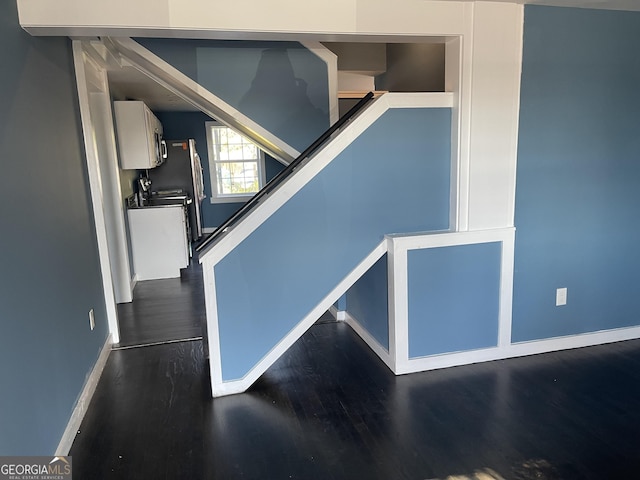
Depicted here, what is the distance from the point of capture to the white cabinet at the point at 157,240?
5.38 metres

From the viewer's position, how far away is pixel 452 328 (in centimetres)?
301

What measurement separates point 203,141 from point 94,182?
203 inches

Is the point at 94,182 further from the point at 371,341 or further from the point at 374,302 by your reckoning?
Result: the point at 371,341

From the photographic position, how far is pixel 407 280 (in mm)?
2883

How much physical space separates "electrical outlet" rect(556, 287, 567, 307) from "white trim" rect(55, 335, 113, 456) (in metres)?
3.11

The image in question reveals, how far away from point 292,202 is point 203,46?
1.59 m

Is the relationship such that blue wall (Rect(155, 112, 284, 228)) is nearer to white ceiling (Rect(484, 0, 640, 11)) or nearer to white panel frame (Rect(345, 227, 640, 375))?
white panel frame (Rect(345, 227, 640, 375))

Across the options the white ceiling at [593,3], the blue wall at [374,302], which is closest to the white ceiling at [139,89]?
the blue wall at [374,302]

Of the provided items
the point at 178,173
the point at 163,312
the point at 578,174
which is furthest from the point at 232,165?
the point at 578,174

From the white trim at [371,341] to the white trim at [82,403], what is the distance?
1.87 metres

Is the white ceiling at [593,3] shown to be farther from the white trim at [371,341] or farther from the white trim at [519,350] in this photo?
the white trim at [371,341]

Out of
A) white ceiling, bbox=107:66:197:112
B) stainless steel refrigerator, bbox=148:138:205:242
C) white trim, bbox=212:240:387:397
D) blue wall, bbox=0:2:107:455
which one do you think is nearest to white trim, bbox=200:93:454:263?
white trim, bbox=212:240:387:397

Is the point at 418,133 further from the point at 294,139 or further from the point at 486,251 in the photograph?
the point at 294,139

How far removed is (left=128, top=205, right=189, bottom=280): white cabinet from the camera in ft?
17.6
